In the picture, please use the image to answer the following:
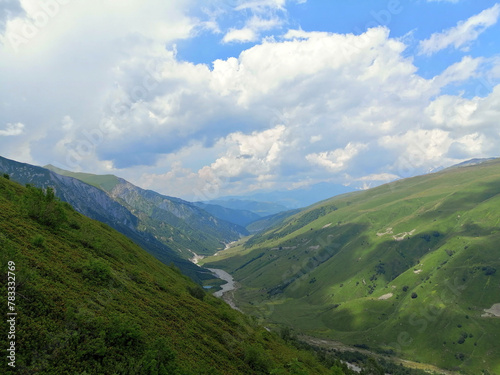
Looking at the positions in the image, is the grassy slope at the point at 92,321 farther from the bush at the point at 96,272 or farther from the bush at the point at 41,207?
the bush at the point at 41,207

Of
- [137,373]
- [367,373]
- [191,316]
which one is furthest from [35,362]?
[367,373]

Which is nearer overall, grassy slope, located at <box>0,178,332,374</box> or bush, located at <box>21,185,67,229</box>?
grassy slope, located at <box>0,178,332,374</box>

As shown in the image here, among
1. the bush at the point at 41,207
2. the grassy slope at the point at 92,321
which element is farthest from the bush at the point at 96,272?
the bush at the point at 41,207

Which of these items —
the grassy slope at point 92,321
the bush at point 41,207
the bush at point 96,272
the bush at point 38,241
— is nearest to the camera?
the grassy slope at point 92,321

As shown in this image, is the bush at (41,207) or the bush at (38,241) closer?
the bush at (38,241)

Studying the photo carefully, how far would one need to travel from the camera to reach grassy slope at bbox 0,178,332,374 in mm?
26047

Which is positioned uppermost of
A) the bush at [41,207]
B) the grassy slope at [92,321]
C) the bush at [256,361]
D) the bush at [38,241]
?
the bush at [41,207]

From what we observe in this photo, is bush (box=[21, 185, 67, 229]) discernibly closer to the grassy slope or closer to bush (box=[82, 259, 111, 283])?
the grassy slope

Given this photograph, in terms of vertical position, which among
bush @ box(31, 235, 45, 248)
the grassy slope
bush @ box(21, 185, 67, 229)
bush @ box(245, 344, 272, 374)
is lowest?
bush @ box(245, 344, 272, 374)

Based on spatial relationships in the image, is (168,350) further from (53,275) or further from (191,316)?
(191,316)

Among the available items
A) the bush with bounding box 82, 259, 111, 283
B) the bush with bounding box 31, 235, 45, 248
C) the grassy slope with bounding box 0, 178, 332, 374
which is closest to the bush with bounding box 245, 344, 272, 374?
the grassy slope with bounding box 0, 178, 332, 374

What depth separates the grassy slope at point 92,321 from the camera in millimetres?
26047

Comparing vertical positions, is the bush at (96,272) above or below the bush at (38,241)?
below

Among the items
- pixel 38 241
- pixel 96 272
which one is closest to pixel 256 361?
pixel 96 272
